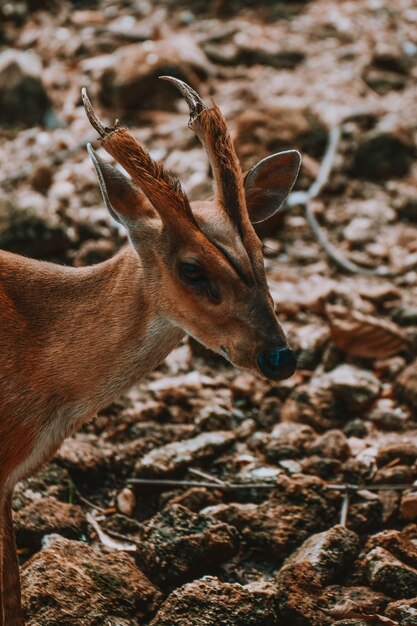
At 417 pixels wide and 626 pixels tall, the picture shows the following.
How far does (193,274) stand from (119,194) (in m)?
0.59

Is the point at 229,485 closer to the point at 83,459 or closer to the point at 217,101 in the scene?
the point at 83,459

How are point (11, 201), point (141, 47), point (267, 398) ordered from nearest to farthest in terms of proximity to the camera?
1. point (267, 398)
2. point (11, 201)
3. point (141, 47)

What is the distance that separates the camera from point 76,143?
938 centimetres

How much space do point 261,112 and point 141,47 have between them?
7.51 feet

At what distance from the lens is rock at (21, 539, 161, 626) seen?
3.98 metres

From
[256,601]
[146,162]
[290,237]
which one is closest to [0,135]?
[290,237]

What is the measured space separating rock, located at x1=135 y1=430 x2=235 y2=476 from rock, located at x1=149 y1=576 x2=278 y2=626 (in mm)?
1253

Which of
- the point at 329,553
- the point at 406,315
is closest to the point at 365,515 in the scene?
the point at 329,553

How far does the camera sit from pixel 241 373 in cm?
634

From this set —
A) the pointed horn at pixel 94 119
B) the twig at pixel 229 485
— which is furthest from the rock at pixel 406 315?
the pointed horn at pixel 94 119

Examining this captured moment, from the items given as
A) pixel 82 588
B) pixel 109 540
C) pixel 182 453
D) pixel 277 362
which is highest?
pixel 277 362

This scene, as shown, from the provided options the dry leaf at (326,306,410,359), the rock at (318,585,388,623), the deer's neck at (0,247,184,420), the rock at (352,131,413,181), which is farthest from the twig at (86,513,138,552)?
the rock at (352,131,413,181)

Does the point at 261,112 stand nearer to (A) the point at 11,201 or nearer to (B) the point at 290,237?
(B) the point at 290,237

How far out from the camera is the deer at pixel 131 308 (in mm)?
3883
